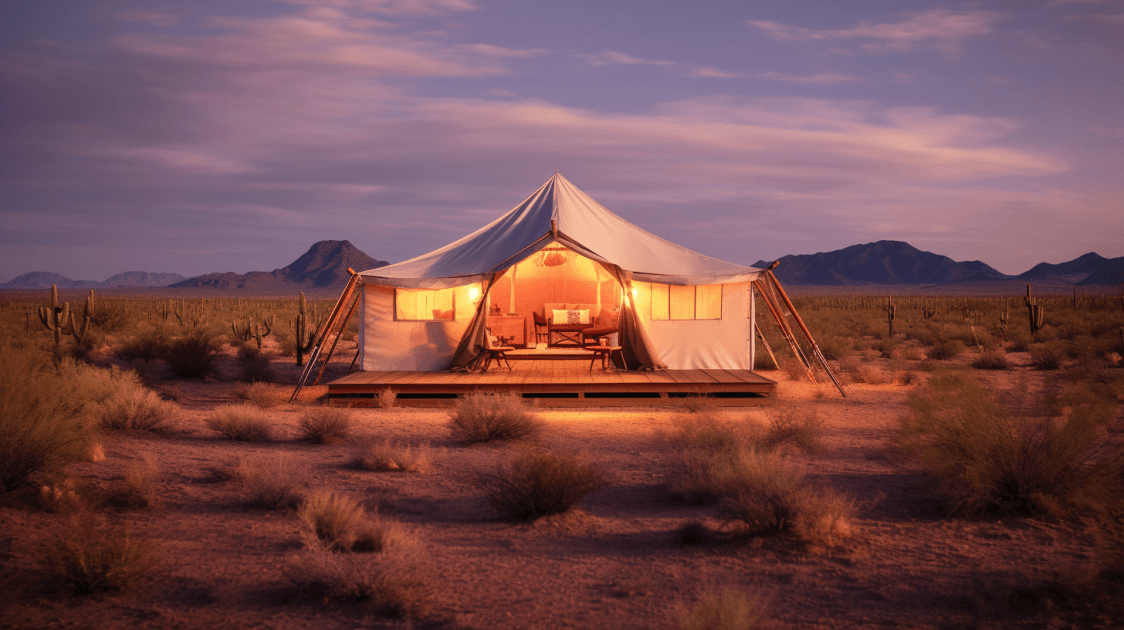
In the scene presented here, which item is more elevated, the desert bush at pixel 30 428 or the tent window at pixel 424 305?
the tent window at pixel 424 305

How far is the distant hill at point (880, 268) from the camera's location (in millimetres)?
164375

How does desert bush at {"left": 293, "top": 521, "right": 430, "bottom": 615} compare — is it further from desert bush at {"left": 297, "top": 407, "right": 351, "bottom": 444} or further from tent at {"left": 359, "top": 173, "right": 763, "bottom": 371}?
tent at {"left": 359, "top": 173, "right": 763, "bottom": 371}

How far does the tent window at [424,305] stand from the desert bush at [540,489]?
7.46 m

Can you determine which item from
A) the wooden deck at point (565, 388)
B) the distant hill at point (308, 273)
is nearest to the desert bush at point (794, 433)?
the wooden deck at point (565, 388)

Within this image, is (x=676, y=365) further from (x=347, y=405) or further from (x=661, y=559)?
(x=661, y=559)

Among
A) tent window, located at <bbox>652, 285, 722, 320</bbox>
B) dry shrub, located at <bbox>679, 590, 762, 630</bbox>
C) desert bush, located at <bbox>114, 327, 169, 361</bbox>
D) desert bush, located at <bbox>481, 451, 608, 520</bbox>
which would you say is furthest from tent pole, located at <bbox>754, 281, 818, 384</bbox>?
desert bush, located at <bbox>114, 327, 169, 361</bbox>

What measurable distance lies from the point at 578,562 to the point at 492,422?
148 inches

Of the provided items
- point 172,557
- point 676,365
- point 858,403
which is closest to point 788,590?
point 172,557

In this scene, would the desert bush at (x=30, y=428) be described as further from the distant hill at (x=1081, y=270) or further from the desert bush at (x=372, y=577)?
the distant hill at (x=1081, y=270)

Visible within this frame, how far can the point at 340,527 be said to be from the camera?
420 centimetres

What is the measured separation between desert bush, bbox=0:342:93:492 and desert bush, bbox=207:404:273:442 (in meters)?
1.81

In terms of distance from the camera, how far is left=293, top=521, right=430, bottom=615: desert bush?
11.3ft

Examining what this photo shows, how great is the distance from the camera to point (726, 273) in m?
11.9

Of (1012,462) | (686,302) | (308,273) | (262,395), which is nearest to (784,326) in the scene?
(686,302)
